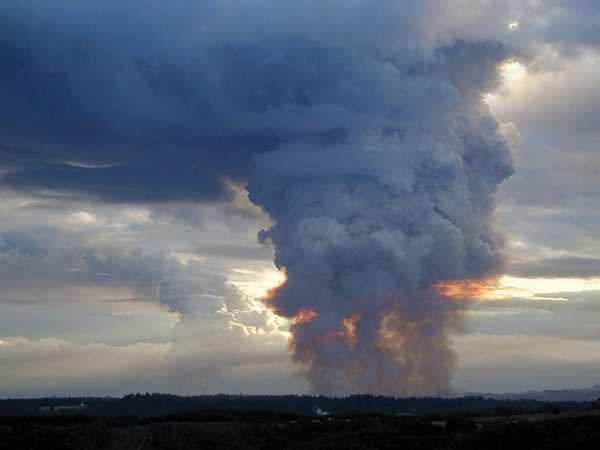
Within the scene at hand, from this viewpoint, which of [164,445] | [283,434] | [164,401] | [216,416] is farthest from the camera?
[164,401]

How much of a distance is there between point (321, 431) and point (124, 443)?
17.0 meters

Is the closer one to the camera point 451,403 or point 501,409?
point 501,409

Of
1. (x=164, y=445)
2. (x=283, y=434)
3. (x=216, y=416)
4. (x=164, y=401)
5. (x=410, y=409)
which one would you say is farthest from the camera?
(x=164, y=401)

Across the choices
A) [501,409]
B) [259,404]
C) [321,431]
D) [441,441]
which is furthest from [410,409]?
[441,441]

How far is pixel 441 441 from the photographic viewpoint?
55844 mm

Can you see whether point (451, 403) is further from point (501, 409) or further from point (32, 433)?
point (32, 433)

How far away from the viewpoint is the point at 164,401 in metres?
137

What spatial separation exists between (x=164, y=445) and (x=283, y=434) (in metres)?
10.5

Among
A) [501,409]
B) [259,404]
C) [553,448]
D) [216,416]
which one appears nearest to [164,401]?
[259,404]

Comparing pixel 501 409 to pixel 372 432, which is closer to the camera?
pixel 372 432

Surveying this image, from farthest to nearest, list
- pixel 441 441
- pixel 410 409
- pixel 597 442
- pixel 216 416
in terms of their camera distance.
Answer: pixel 410 409 → pixel 216 416 → pixel 441 441 → pixel 597 442

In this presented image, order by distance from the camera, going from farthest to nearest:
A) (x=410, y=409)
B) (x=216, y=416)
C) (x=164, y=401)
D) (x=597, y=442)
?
(x=164, y=401) < (x=410, y=409) < (x=216, y=416) < (x=597, y=442)

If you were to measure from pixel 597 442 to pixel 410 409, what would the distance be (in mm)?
82673

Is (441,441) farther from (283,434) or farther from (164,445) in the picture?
(164,445)
